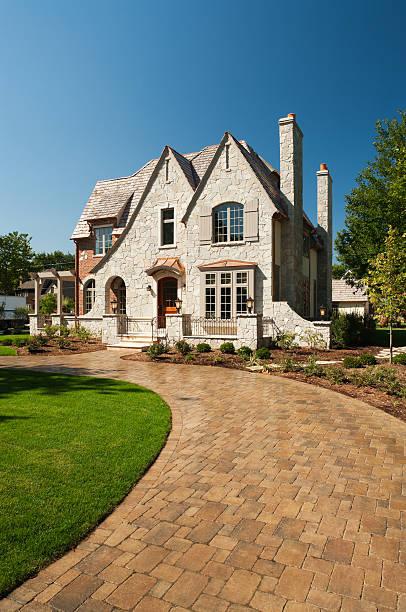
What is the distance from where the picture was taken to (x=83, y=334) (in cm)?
2100

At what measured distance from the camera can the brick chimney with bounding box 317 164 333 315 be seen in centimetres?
2630

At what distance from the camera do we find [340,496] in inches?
174

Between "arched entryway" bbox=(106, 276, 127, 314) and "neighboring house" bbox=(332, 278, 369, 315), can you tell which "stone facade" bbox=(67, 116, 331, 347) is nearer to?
"arched entryway" bbox=(106, 276, 127, 314)

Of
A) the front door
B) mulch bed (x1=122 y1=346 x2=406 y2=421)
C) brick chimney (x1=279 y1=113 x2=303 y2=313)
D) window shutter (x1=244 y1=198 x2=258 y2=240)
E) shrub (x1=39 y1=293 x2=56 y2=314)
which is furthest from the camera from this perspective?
shrub (x1=39 y1=293 x2=56 y2=314)

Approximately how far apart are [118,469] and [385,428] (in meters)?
4.74

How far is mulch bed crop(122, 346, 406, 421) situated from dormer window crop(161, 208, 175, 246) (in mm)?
7845

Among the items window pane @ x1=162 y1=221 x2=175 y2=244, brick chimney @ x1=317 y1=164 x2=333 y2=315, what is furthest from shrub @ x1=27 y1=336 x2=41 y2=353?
brick chimney @ x1=317 y1=164 x2=333 y2=315

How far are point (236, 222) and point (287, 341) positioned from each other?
22.4ft

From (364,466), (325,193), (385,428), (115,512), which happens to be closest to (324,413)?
(385,428)

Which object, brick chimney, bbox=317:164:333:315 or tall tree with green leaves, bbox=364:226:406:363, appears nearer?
tall tree with green leaves, bbox=364:226:406:363

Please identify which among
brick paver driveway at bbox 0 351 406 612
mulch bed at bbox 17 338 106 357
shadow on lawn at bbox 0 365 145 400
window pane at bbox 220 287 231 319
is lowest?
brick paver driveway at bbox 0 351 406 612

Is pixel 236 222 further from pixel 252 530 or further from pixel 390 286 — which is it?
pixel 252 530

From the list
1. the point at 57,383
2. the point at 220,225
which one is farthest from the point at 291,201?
the point at 57,383

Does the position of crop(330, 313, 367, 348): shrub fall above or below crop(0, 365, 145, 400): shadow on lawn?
above
